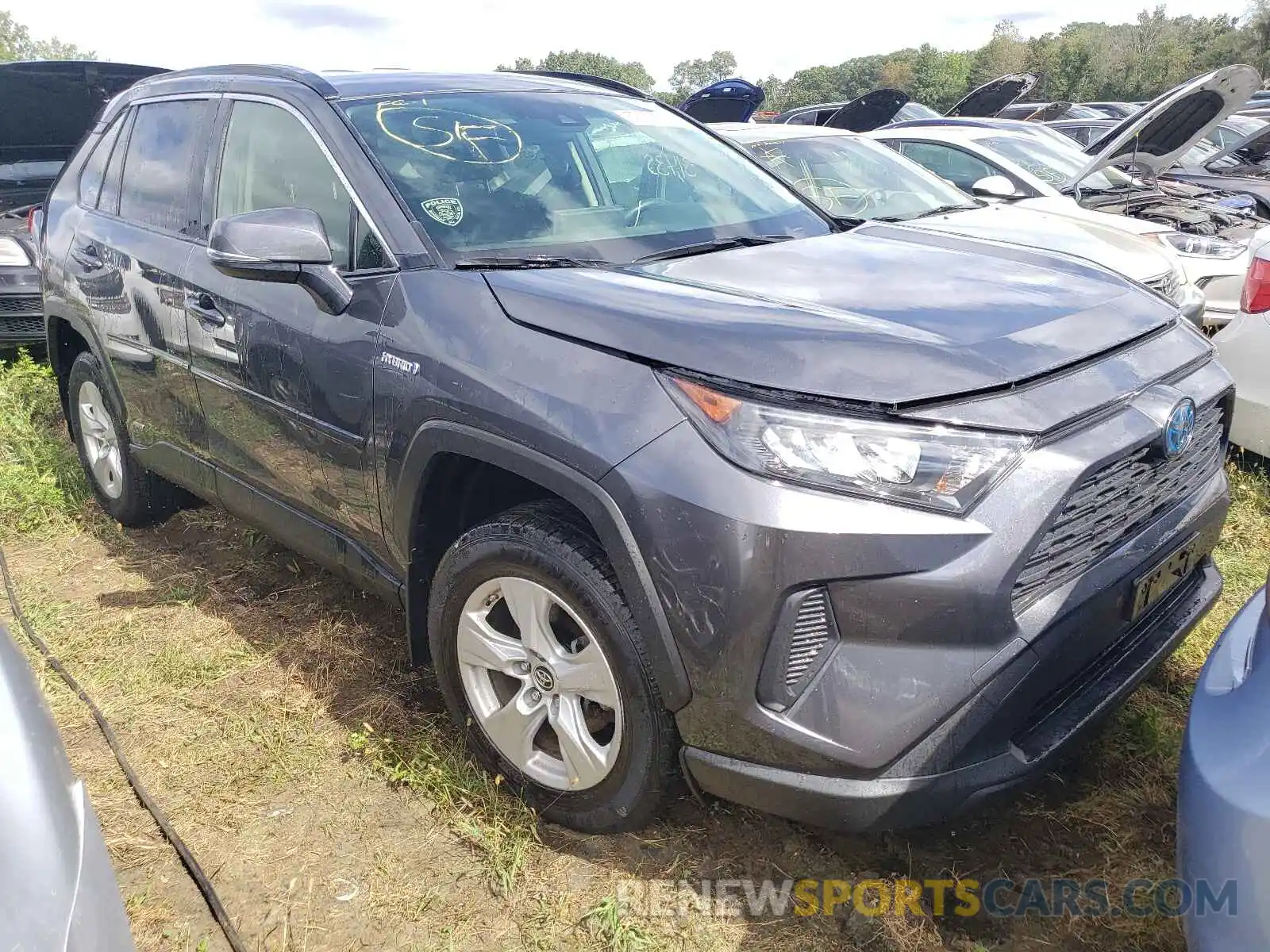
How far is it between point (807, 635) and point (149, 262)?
8.94 feet

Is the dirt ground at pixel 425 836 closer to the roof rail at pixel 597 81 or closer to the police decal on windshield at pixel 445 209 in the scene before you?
the police decal on windshield at pixel 445 209

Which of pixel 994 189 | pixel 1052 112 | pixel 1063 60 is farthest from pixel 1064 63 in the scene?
pixel 994 189

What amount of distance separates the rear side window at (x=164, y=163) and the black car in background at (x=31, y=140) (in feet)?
9.46

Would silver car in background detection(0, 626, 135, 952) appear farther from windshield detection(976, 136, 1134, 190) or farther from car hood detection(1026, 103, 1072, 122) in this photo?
car hood detection(1026, 103, 1072, 122)

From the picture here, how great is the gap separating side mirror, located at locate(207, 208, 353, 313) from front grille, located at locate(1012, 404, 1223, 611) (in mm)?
1733

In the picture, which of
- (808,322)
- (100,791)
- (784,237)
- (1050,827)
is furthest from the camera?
(784,237)

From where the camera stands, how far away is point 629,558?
185 centimetres

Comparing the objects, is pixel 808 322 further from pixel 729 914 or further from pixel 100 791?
pixel 100 791

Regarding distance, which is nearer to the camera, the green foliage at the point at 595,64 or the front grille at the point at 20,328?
the front grille at the point at 20,328

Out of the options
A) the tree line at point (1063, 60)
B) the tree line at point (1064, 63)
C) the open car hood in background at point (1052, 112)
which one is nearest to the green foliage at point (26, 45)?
the tree line at point (1063, 60)

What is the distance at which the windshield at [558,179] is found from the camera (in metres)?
2.52

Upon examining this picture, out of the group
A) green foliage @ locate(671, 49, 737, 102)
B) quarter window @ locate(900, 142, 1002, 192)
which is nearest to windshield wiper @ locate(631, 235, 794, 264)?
quarter window @ locate(900, 142, 1002, 192)

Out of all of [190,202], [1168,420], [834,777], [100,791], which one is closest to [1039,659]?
[834,777]

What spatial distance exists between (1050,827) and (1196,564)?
71 cm
